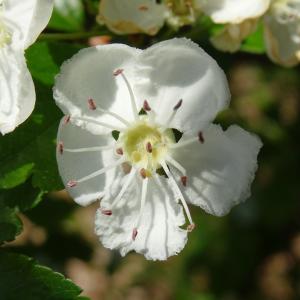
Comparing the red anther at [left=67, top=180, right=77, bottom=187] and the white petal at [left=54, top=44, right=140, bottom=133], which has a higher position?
the white petal at [left=54, top=44, right=140, bottom=133]

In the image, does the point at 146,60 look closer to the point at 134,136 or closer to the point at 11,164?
the point at 134,136

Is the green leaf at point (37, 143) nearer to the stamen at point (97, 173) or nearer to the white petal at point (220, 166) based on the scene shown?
the stamen at point (97, 173)

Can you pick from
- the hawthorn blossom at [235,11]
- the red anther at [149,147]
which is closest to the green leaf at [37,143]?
the red anther at [149,147]

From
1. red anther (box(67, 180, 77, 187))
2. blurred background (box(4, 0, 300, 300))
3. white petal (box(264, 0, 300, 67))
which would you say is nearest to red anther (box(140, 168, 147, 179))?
red anther (box(67, 180, 77, 187))

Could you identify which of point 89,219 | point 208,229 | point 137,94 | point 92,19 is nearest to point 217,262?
point 208,229

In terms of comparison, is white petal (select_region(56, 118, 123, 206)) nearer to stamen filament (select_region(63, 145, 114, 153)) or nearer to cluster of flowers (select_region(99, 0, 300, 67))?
stamen filament (select_region(63, 145, 114, 153))

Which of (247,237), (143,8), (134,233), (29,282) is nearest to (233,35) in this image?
(143,8)
